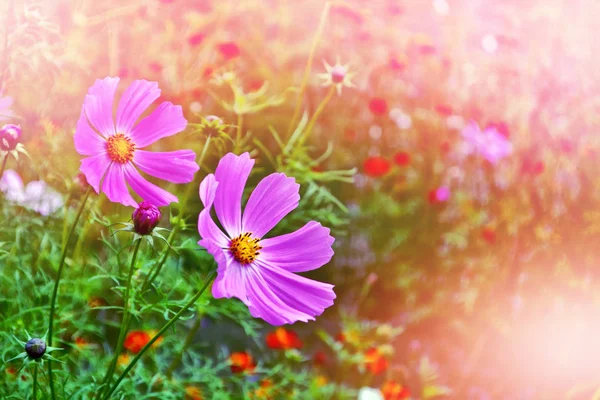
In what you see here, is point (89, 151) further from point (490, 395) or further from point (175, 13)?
point (490, 395)

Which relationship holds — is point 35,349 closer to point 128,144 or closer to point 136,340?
point 128,144

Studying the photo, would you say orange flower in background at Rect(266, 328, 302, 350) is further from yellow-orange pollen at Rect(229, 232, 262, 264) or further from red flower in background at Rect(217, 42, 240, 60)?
yellow-orange pollen at Rect(229, 232, 262, 264)

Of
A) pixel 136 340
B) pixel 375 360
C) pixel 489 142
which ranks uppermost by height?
pixel 489 142

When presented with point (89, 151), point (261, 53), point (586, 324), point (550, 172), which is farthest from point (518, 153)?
point (89, 151)

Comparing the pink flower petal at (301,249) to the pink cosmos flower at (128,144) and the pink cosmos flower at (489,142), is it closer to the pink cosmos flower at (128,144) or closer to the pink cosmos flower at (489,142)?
the pink cosmos flower at (128,144)

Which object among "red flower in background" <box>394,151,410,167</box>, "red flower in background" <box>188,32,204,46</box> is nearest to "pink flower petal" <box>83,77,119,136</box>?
"red flower in background" <box>188,32,204,46</box>

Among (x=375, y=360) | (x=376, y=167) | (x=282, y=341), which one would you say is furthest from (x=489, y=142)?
(x=282, y=341)

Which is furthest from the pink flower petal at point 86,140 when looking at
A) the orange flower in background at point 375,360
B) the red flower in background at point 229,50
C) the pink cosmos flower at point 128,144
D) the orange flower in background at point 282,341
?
the orange flower in background at point 375,360
